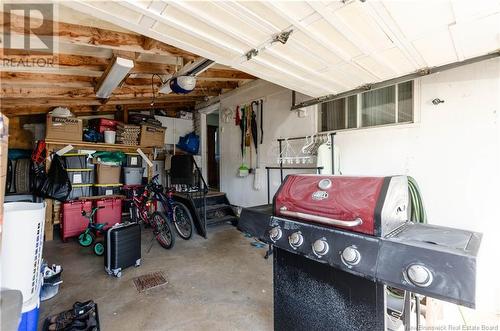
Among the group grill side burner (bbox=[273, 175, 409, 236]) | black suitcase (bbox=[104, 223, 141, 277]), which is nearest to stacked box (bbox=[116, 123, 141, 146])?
black suitcase (bbox=[104, 223, 141, 277])

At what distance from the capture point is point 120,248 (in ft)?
9.16

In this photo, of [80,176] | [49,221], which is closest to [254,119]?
[80,176]

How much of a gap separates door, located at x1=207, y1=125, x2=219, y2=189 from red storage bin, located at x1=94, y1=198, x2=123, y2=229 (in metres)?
2.74

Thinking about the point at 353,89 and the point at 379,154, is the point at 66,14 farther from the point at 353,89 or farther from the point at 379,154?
the point at 379,154

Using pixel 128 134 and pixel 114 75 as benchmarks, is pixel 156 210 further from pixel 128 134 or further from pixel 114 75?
pixel 114 75

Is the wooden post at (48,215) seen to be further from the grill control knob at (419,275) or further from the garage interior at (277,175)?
the grill control knob at (419,275)

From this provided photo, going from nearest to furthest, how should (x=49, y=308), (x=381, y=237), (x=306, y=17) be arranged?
(x=381, y=237) < (x=306, y=17) < (x=49, y=308)

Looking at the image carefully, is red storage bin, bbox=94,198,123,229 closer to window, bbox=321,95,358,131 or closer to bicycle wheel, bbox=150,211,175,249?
bicycle wheel, bbox=150,211,175,249

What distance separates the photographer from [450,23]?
56.1 inches

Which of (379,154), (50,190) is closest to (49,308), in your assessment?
(50,190)

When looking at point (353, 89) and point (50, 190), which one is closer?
point (353, 89)

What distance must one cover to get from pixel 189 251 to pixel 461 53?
380 cm

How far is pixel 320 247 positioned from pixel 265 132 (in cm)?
343

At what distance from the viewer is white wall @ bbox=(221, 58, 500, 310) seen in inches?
84.7
